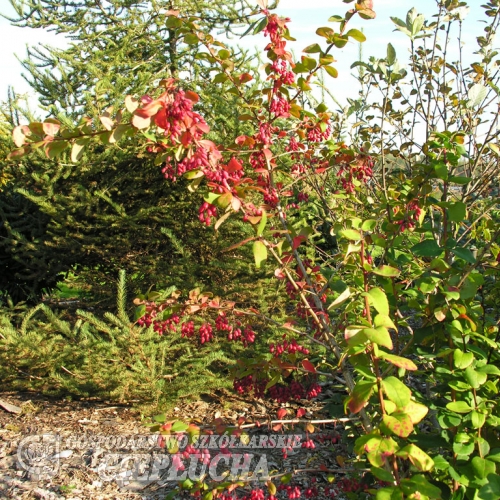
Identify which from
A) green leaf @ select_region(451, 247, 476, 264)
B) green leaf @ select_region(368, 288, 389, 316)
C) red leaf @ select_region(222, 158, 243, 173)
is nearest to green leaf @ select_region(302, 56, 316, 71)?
red leaf @ select_region(222, 158, 243, 173)

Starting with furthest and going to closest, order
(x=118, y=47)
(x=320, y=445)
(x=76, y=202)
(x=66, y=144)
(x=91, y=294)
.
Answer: (x=118, y=47)
(x=91, y=294)
(x=76, y=202)
(x=320, y=445)
(x=66, y=144)

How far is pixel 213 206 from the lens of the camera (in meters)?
1.64

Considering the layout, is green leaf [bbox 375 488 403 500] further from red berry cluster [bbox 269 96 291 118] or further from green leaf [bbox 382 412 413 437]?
red berry cluster [bbox 269 96 291 118]

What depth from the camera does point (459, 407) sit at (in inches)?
57.2

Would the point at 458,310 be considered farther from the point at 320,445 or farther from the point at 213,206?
the point at 320,445

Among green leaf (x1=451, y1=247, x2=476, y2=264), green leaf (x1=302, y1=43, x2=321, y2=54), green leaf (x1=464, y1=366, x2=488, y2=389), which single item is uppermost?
green leaf (x1=302, y1=43, x2=321, y2=54)

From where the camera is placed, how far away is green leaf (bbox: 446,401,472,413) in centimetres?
144

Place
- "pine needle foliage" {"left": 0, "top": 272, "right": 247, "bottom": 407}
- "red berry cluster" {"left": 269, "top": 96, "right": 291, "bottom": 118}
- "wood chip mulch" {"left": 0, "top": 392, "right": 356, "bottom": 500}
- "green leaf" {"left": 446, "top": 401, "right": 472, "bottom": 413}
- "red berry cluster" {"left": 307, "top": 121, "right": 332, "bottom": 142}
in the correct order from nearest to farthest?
1. "green leaf" {"left": 446, "top": 401, "right": 472, "bottom": 413}
2. "red berry cluster" {"left": 269, "top": 96, "right": 291, "bottom": 118}
3. "red berry cluster" {"left": 307, "top": 121, "right": 332, "bottom": 142}
4. "wood chip mulch" {"left": 0, "top": 392, "right": 356, "bottom": 500}
5. "pine needle foliage" {"left": 0, "top": 272, "right": 247, "bottom": 407}

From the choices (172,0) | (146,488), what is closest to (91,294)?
(146,488)

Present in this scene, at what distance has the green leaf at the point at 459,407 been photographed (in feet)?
4.72

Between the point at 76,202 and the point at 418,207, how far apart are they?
2.87 metres

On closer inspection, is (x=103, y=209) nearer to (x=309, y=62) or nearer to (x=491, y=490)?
(x=309, y=62)
